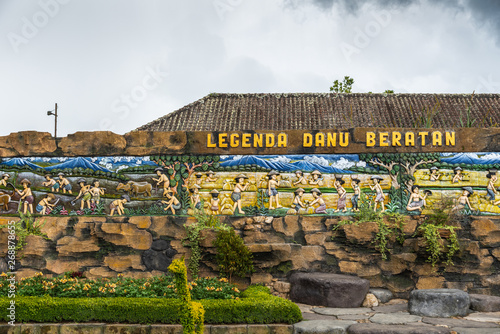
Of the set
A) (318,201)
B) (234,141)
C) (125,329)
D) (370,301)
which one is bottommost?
(125,329)

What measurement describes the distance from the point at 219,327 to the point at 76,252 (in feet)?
12.9

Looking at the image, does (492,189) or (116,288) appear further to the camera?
(492,189)

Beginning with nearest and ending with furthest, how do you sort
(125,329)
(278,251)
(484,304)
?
(125,329), (484,304), (278,251)

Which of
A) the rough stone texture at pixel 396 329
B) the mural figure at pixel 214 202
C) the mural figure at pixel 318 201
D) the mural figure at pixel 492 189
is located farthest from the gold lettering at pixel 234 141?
the mural figure at pixel 492 189

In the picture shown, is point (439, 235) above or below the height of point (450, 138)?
below

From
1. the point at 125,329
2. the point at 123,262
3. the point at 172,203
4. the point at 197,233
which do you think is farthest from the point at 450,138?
the point at 125,329

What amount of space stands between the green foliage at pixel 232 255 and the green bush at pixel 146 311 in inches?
58.6

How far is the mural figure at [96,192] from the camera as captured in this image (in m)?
10.3

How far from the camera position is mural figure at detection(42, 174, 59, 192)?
34.1 feet

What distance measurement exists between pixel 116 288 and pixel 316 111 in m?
16.8

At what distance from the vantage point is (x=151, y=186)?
10188mm

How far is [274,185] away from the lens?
32.9ft

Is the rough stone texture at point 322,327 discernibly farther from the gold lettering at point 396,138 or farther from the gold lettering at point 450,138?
the gold lettering at point 450,138

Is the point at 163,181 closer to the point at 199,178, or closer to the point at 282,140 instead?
the point at 199,178
